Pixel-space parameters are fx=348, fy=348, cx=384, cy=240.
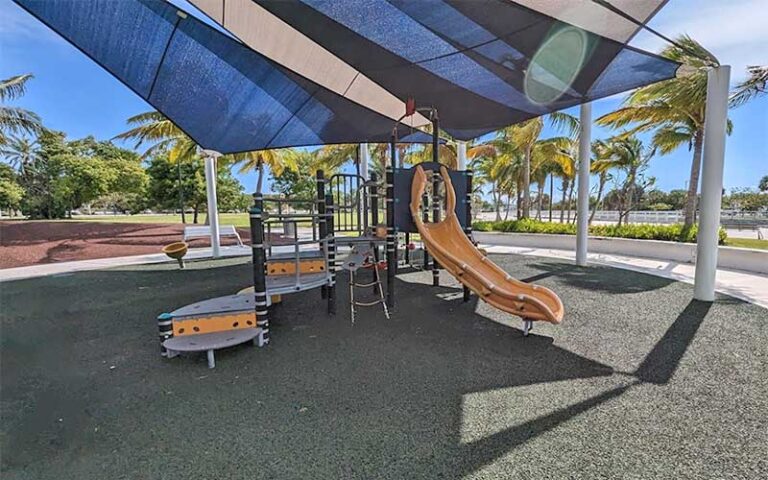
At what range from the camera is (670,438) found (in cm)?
212

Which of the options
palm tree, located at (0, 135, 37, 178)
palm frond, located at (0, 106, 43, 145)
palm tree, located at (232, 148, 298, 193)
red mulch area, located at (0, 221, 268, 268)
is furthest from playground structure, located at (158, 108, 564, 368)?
palm tree, located at (0, 135, 37, 178)

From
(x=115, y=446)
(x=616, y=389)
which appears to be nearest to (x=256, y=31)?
(x=115, y=446)

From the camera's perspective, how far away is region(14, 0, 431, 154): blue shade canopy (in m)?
3.93

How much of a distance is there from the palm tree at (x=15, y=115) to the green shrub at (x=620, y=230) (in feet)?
56.8

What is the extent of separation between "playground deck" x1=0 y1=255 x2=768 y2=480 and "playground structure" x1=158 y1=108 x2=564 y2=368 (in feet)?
0.91

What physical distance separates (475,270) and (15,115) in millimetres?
17640

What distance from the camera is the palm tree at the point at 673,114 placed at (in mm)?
7312

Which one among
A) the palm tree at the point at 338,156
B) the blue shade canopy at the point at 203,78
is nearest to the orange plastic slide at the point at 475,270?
the blue shade canopy at the point at 203,78

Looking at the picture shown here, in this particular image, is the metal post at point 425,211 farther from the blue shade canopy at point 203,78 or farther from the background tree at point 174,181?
the background tree at point 174,181

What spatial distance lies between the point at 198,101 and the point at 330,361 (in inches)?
197

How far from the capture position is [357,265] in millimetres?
4848

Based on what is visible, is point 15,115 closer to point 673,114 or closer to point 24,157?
point 24,157

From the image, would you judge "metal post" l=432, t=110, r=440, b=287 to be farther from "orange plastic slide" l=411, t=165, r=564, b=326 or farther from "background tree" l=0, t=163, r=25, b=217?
"background tree" l=0, t=163, r=25, b=217

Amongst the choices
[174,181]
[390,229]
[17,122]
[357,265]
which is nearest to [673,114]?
[390,229]
